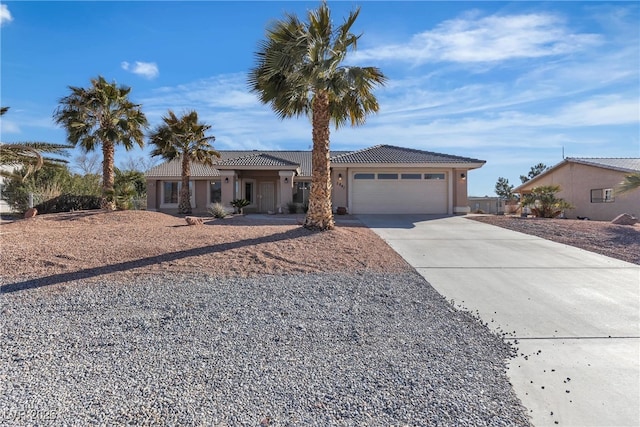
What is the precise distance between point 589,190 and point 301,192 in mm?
17121

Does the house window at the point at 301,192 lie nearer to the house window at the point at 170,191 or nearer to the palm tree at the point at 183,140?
the palm tree at the point at 183,140

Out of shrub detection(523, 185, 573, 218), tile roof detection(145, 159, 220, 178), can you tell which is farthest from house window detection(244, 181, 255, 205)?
shrub detection(523, 185, 573, 218)

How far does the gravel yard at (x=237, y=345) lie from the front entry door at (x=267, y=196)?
17.1 meters

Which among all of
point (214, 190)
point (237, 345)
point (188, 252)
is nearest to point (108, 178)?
point (214, 190)

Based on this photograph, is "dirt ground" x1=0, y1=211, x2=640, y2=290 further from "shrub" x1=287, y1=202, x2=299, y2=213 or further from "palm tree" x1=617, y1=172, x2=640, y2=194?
"shrub" x1=287, y1=202, x2=299, y2=213

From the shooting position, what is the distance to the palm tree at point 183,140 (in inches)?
803

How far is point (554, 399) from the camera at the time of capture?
11.6ft

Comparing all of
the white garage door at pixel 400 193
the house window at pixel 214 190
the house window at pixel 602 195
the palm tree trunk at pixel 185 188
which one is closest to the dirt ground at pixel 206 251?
the white garage door at pixel 400 193

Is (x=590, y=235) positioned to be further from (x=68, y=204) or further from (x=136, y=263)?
(x=68, y=204)

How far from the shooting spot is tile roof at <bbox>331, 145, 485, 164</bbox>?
19875mm

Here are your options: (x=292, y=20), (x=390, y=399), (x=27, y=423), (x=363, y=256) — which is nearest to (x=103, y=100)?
(x=292, y=20)

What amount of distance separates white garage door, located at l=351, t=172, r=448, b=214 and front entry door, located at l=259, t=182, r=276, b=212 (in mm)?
7097

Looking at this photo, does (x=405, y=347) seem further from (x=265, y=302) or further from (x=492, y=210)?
(x=492, y=210)

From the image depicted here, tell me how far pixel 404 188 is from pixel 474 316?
49.6 feet
